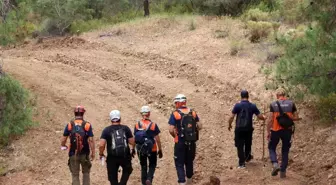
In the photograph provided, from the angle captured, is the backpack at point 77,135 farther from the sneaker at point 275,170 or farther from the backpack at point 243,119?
the sneaker at point 275,170

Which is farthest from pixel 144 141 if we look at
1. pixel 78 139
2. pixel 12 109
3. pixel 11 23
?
pixel 11 23

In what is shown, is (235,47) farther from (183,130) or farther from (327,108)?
(183,130)

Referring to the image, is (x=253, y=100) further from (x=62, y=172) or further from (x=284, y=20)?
(x=284, y=20)

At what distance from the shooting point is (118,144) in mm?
9703

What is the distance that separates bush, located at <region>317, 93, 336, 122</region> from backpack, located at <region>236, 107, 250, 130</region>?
2.49m

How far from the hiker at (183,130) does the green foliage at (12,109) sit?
15.5ft

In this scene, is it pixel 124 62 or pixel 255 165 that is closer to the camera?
pixel 255 165

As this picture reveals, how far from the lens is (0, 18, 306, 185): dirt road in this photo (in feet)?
41.2

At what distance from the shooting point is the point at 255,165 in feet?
38.4

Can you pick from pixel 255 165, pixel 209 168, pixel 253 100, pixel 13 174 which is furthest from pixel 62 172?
pixel 253 100

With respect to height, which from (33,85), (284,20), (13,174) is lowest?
(13,174)

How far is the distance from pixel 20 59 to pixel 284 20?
1121 cm

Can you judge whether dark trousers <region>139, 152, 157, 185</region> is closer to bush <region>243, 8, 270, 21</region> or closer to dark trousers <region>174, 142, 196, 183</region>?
dark trousers <region>174, 142, 196, 183</region>

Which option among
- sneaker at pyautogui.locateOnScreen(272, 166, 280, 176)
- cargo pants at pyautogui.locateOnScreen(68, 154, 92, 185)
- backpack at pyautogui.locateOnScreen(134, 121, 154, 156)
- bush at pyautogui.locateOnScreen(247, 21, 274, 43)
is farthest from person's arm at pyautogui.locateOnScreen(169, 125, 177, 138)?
bush at pyautogui.locateOnScreen(247, 21, 274, 43)
